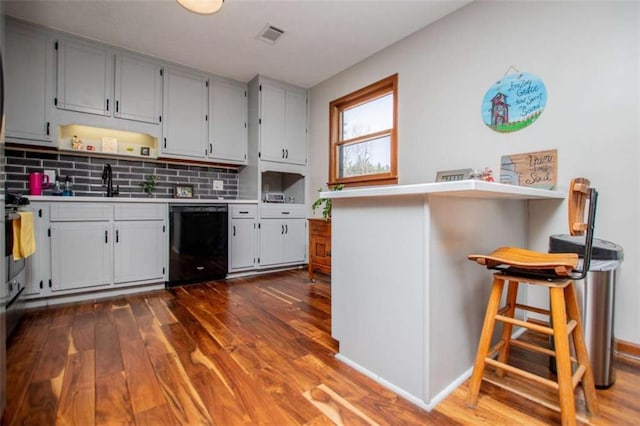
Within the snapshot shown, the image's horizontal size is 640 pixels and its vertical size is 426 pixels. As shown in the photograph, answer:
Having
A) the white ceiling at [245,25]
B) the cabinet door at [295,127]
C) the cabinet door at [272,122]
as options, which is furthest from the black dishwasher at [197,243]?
the white ceiling at [245,25]

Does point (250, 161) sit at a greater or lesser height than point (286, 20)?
lesser

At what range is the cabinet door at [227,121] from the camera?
11.9ft

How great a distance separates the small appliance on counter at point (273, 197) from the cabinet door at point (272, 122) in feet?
1.68

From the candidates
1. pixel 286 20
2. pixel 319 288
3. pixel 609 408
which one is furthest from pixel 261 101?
pixel 609 408

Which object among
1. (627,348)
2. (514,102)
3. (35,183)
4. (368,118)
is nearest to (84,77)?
(35,183)

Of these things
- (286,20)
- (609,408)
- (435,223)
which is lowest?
(609,408)

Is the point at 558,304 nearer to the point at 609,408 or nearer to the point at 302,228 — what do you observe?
the point at 609,408

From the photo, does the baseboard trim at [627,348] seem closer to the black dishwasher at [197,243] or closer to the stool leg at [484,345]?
the stool leg at [484,345]

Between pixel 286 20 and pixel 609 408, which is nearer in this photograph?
pixel 609 408

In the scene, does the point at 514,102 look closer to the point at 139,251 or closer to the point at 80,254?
the point at 139,251

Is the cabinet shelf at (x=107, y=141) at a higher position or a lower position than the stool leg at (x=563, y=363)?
higher

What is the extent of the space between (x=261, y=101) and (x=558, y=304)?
360 centimetres

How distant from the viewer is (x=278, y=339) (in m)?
1.83

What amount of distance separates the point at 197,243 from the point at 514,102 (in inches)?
125
